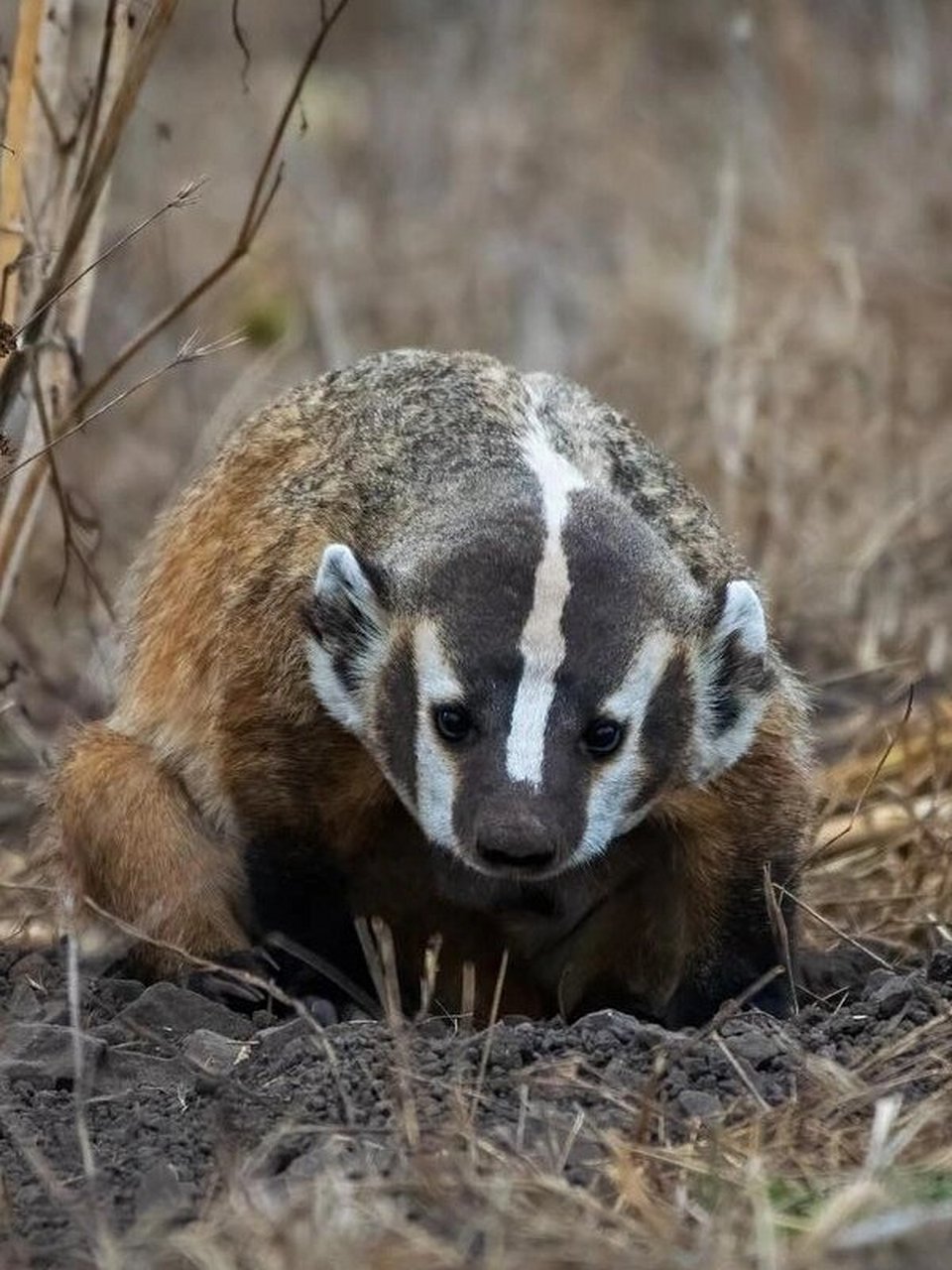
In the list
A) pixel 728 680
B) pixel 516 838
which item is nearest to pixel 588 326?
pixel 728 680

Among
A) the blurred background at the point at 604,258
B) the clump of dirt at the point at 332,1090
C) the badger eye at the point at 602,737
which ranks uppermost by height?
the blurred background at the point at 604,258

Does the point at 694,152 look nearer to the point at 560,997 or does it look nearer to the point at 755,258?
the point at 755,258

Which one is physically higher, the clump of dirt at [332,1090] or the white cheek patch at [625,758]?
the white cheek patch at [625,758]

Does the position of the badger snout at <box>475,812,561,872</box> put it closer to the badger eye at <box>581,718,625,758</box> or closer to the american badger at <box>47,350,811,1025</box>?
the american badger at <box>47,350,811,1025</box>

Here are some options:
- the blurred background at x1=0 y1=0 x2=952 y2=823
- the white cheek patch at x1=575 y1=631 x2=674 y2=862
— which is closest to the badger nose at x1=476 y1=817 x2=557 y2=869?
the white cheek patch at x1=575 y1=631 x2=674 y2=862

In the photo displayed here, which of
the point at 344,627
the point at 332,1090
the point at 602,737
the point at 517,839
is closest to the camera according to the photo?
the point at 332,1090

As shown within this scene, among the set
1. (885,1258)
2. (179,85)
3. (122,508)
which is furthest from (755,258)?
(885,1258)

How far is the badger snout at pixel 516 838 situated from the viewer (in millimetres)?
4375

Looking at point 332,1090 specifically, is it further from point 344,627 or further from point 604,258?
point 604,258

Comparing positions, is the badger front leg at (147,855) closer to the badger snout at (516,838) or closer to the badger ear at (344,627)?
the badger ear at (344,627)

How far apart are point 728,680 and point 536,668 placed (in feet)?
2.05

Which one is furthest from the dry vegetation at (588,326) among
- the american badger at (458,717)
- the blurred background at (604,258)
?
the american badger at (458,717)

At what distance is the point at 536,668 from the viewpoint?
178 inches

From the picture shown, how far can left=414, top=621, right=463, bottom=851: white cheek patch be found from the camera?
4641 millimetres
